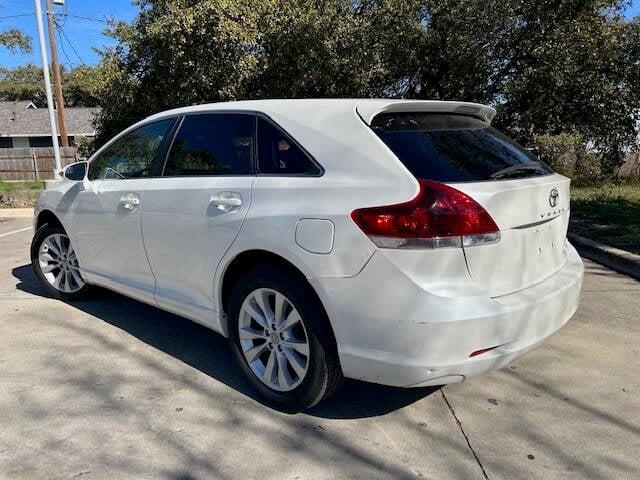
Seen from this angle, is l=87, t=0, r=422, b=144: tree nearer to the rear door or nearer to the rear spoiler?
the rear door

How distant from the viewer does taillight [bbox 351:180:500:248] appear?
8.39 ft

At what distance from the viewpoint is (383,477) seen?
2.59 m

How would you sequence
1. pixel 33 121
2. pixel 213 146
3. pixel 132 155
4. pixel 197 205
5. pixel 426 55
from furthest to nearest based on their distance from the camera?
pixel 33 121, pixel 426 55, pixel 132 155, pixel 213 146, pixel 197 205

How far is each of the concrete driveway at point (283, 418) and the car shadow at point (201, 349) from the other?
0.05ft

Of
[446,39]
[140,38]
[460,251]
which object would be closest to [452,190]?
[460,251]

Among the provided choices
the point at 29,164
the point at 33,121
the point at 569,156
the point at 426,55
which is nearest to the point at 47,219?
the point at 426,55

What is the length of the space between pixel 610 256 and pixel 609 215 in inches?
98.4

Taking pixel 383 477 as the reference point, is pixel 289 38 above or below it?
above

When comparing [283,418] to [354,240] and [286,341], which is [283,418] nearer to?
[286,341]

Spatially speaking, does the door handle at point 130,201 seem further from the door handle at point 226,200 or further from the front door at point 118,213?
the door handle at point 226,200

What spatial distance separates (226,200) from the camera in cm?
325

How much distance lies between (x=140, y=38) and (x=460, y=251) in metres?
12.7

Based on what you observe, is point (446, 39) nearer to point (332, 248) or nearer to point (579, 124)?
point (579, 124)

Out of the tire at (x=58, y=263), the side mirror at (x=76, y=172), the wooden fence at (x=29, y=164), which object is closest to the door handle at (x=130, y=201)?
the side mirror at (x=76, y=172)
